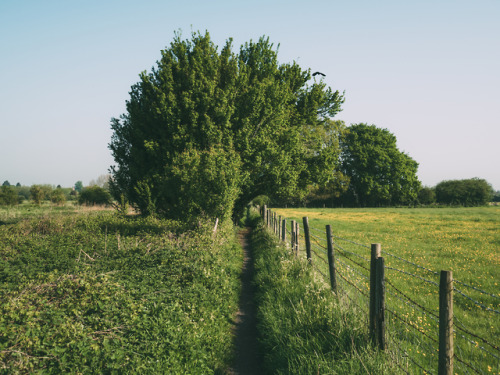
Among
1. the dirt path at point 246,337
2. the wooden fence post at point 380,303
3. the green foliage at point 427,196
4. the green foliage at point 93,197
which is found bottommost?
the dirt path at point 246,337

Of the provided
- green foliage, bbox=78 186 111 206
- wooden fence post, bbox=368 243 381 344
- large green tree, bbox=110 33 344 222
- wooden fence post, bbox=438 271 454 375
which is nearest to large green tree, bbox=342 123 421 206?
large green tree, bbox=110 33 344 222

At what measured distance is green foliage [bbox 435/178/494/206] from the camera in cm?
6775

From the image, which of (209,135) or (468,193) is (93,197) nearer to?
(209,135)

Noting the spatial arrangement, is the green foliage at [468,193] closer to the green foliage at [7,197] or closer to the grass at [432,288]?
the grass at [432,288]

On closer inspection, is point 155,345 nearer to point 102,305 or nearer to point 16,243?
point 102,305

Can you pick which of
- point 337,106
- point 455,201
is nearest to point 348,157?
point 455,201

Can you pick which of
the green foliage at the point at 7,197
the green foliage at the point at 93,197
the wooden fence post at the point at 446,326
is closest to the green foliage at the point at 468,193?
the green foliage at the point at 93,197

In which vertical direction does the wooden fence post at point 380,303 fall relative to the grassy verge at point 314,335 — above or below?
above

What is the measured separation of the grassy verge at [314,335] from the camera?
402 centimetres

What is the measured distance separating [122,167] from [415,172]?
63725 mm

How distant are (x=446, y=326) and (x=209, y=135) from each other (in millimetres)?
Answer: 15000

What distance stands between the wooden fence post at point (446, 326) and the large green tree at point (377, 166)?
62.4 metres

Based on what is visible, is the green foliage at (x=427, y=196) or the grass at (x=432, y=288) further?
the green foliage at (x=427, y=196)

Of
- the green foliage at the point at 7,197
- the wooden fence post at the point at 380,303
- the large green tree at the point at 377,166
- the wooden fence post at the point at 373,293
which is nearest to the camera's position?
the wooden fence post at the point at 380,303
